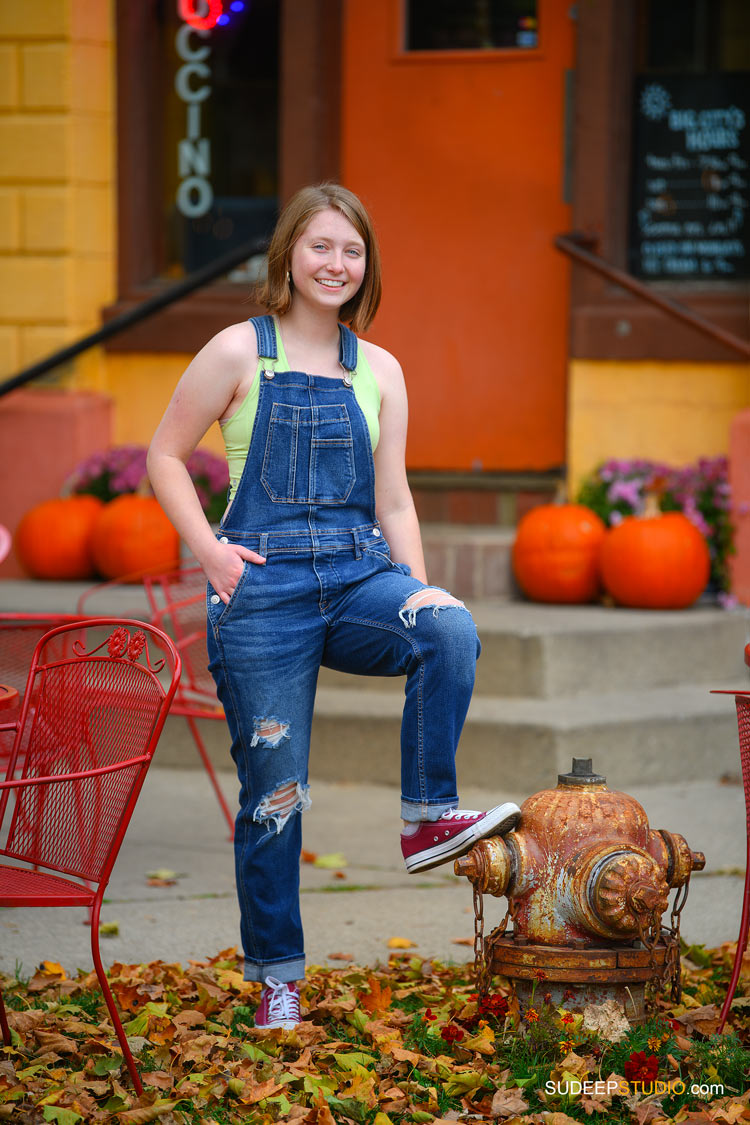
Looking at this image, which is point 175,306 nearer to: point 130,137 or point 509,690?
point 130,137

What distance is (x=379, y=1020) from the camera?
3.55 meters

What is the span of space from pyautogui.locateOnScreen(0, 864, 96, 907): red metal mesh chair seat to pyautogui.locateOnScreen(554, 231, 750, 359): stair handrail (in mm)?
4563

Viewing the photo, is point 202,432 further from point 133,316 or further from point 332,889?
point 133,316

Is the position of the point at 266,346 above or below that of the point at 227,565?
above

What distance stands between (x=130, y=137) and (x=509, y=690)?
374 cm

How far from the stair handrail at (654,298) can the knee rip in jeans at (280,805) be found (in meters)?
4.09

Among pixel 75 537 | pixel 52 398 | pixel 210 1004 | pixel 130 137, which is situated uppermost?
pixel 130 137

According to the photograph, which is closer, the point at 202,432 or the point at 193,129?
the point at 202,432

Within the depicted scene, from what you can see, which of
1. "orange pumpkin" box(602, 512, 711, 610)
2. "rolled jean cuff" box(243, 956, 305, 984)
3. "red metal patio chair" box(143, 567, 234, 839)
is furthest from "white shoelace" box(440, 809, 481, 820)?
"orange pumpkin" box(602, 512, 711, 610)

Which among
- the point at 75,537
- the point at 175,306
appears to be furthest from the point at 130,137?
the point at 75,537

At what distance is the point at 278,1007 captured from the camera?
3447 mm

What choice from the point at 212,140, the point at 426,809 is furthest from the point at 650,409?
the point at 426,809

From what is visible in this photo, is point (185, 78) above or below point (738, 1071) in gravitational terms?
above

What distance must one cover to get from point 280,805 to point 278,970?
16.0 inches
